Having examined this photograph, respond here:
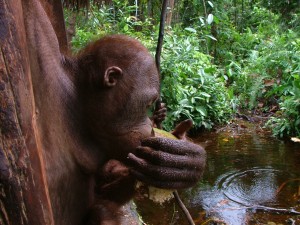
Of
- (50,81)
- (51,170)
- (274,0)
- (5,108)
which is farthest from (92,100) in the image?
(274,0)

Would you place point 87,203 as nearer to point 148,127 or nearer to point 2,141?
point 148,127

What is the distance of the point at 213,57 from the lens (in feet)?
29.9

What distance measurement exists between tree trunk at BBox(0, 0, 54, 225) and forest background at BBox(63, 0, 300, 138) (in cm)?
127

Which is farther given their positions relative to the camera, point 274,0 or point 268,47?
point 274,0

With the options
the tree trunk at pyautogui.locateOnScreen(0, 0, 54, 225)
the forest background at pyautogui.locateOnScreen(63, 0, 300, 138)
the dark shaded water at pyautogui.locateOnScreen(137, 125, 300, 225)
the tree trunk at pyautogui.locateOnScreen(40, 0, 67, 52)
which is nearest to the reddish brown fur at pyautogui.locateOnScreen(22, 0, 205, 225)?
the tree trunk at pyautogui.locateOnScreen(40, 0, 67, 52)

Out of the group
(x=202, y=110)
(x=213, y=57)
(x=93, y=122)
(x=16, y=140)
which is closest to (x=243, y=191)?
(x=202, y=110)

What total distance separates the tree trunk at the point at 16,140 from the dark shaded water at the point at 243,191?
2.81 metres

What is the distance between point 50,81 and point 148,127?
0.50 metres

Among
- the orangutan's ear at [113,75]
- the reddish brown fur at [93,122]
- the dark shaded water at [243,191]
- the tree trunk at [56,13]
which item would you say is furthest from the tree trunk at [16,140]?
the dark shaded water at [243,191]

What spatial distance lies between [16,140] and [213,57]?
27.5ft

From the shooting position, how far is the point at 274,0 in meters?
12.1

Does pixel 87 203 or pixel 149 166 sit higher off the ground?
pixel 149 166

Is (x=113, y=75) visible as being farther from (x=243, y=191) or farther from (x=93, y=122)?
(x=243, y=191)

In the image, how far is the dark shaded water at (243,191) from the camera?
380 cm
